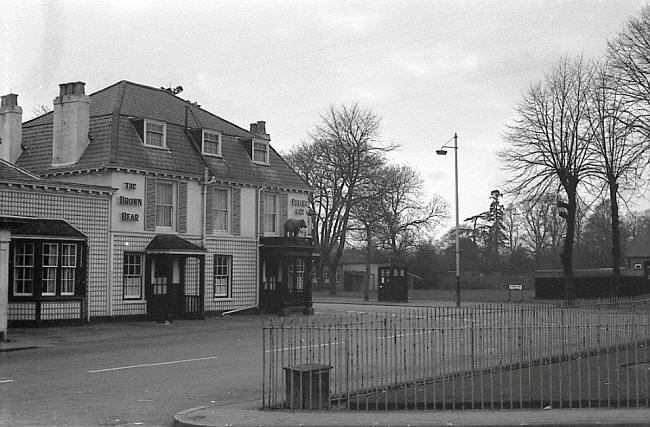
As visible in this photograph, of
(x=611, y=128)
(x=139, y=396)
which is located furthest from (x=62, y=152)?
(x=611, y=128)

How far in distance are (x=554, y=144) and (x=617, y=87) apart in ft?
35.4

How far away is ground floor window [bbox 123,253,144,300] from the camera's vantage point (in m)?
32.0

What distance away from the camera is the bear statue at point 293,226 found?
39094 mm

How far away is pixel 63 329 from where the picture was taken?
92.3ft

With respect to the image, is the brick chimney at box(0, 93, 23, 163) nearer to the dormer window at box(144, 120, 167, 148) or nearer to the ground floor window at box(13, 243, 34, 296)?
the dormer window at box(144, 120, 167, 148)

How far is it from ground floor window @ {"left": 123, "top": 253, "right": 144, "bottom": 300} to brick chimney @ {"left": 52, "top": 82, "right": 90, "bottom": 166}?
180 inches

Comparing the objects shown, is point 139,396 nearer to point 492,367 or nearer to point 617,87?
point 492,367

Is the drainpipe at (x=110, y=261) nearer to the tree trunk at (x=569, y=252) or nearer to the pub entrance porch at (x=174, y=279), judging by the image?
the pub entrance porch at (x=174, y=279)

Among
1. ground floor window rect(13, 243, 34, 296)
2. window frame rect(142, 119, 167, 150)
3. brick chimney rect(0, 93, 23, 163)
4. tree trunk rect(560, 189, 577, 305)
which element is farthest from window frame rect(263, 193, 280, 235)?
tree trunk rect(560, 189, 577, 305)

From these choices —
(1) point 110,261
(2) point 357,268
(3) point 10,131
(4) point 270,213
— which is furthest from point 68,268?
(2) point 357,268

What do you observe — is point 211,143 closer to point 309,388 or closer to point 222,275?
point 222,275

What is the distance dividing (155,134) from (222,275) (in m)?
7.12

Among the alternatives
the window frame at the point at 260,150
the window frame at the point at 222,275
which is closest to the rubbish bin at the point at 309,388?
the window frame at the point at 222,275

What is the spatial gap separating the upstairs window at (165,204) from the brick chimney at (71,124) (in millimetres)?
3506
